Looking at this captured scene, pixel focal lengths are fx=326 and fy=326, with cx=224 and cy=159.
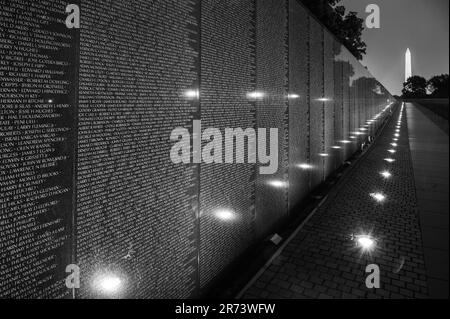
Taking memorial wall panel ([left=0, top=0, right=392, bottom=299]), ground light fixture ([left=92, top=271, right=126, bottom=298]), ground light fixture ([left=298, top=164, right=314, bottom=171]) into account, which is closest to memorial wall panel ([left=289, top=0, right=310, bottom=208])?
ground light fixture ([left=298, top=164, right=314, bottom=171])

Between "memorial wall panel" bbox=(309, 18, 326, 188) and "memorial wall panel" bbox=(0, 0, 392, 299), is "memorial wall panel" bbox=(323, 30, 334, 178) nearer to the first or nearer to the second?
"memorial wall panel" bbox=(309, 18, 326, 188)

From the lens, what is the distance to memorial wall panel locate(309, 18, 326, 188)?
9133 mm

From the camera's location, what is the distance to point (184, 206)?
12.5ft

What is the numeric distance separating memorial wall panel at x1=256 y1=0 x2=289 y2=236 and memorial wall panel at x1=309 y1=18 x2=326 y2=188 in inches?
89.7

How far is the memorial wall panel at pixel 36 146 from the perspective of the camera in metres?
2.05

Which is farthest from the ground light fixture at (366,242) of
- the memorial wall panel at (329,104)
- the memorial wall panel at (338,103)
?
the memorial wall panel at (338,103)

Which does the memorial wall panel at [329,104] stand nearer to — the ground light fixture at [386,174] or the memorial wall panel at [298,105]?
the ground light fixture at [386,174]

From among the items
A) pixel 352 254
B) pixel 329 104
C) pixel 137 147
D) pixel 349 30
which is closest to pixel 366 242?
pixel 352 254

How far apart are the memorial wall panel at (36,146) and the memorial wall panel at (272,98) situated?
3.77 meters

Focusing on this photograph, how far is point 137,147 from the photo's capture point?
305cm

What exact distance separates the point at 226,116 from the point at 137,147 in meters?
1.93

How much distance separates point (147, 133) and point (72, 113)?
2.69 ft

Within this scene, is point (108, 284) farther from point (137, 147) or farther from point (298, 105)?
point (298, 105)
